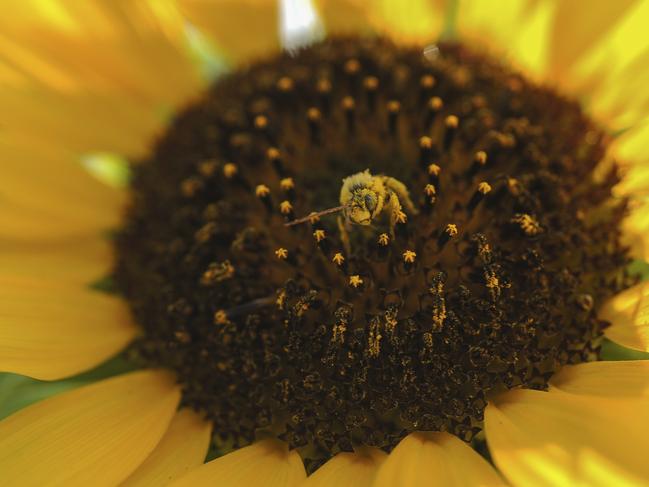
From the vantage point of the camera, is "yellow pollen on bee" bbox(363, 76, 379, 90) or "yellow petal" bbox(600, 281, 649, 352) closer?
"yellow petal" bbox(600, 281, 649, 352)

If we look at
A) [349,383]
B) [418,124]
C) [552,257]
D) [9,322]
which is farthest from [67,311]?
[552,257]

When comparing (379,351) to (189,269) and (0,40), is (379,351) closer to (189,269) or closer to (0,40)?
(189,269)

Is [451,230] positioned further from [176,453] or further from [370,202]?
[176,453]

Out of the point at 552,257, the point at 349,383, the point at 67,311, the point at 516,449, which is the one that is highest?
the point at 67,311

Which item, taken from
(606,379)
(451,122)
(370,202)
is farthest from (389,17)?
(606,379)

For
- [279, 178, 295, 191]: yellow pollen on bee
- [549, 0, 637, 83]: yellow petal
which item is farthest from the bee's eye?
[549, 0, 637, 83]: yellow petal

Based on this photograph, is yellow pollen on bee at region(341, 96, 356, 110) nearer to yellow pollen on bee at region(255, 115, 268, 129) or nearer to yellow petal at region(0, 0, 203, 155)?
yellow pollen on bee at region(255, 115, 268, 129)
